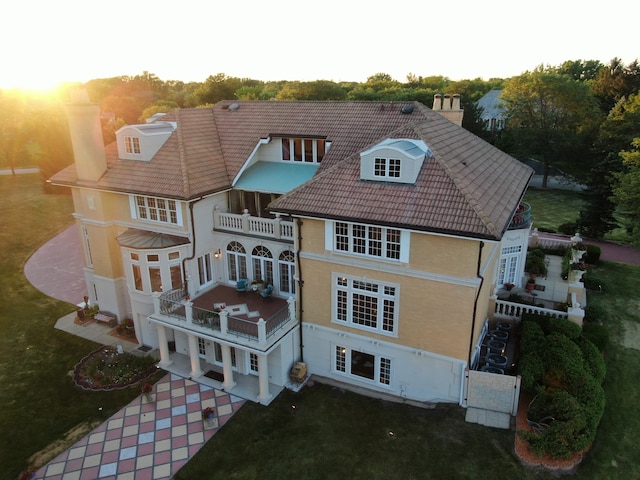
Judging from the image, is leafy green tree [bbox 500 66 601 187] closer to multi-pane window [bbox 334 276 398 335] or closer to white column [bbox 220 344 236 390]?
multi-pane window [bbox 334 276 398 335]

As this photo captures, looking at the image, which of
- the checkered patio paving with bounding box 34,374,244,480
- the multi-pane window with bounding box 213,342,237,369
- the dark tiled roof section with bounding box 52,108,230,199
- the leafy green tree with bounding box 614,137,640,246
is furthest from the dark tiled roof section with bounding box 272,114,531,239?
the leafy green tree with bounding box 614,137,640,246

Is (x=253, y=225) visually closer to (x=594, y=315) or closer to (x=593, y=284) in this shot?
(x=594, y=315)

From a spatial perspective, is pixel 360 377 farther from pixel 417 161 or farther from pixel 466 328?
pixel 417 161

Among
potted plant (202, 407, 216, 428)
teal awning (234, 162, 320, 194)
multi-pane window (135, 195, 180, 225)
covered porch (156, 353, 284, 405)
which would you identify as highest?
teal awning (234, 162, 320, 194)

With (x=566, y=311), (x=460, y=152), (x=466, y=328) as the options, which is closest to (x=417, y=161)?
(x=460, y=152)

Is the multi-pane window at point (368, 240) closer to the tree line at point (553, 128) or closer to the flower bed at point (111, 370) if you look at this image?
the flower bed at point (111, 370)

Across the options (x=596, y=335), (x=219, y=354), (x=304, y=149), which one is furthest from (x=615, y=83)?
(x=219, y=354)
